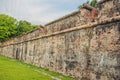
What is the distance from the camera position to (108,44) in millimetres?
8773

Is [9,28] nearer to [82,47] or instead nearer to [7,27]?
[7,27]

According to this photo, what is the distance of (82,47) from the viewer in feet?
35.4

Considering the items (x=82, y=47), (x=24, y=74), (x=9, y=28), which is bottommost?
(x=24, y=74)

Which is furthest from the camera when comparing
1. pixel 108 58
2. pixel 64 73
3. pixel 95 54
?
pixel 64 73

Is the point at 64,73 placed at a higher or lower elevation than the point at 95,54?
lower

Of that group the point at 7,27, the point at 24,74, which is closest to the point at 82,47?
the point at 24,74

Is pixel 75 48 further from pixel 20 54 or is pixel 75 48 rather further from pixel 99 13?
pixel 20 54

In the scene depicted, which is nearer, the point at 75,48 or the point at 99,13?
the point at 99,13

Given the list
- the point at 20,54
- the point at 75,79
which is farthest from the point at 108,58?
the point at 20,54

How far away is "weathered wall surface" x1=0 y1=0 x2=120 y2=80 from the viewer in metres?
8.54

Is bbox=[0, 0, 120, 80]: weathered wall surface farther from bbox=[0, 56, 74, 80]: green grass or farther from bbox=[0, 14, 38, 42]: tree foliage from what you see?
bbox=[0, 14, 38, 42]: tree foliage

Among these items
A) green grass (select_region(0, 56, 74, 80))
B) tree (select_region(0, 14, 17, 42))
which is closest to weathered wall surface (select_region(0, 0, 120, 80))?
green grass (select_region(0, 56, 74, 80))

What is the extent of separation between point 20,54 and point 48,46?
8.87 m

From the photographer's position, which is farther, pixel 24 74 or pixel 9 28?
pixel 9 28
